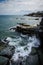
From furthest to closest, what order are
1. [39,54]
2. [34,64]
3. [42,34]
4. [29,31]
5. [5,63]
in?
[29,31] → [42,34] → [39,54] → [34,64] → [5,63]

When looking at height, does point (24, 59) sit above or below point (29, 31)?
above

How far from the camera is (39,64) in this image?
1240cm

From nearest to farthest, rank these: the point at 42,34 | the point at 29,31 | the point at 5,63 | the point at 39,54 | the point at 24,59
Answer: the point at 5,63, the point at 24,59, the point at 39,54, the point at 42,34, the point at 29,31

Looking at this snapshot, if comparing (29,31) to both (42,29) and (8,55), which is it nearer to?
(42,29)

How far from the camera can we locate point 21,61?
12.8m

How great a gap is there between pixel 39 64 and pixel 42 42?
239 inches

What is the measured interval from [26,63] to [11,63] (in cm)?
149

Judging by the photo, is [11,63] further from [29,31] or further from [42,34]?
[29,31]

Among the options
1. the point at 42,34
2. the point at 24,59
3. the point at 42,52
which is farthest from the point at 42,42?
the point at 24,59

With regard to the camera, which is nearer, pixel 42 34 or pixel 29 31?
pixel 42 34

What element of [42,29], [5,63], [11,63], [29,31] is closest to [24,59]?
[11,63]

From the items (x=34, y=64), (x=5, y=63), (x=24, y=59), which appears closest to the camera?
(x=5, y=63)

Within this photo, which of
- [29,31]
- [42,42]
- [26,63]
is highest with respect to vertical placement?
[26,63]

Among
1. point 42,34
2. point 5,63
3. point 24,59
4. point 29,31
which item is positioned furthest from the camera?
point 29,31
